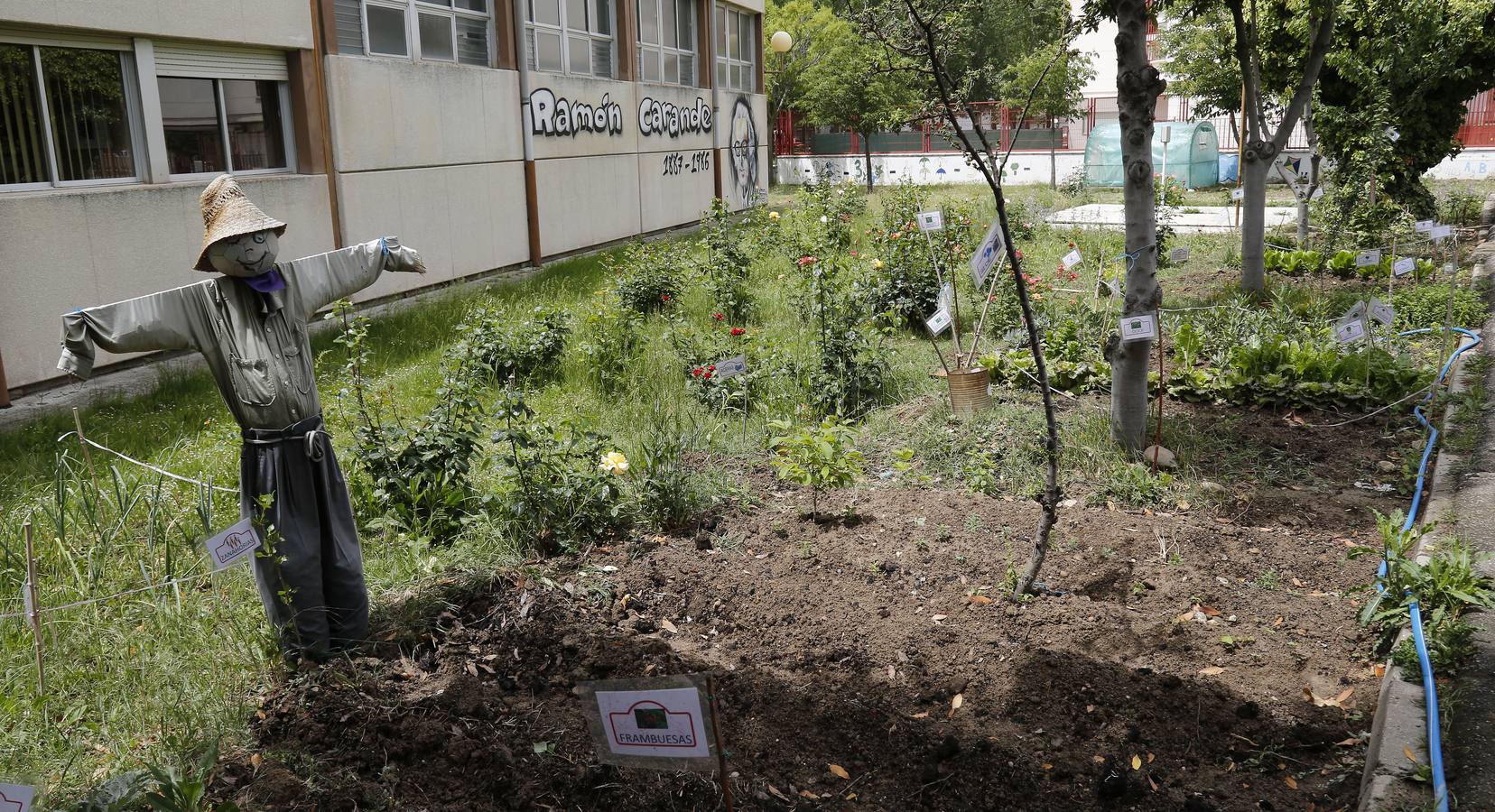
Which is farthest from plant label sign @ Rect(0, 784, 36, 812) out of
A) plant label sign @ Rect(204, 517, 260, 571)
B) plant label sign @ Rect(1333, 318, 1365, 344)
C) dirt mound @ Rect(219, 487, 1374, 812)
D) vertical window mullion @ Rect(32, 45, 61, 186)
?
vertical window mullion @ Rect(32, 45, 61, 186)

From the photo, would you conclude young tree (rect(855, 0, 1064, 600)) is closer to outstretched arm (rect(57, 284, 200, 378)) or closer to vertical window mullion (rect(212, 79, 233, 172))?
outstretched arm (rect(57, 284, 200, 378))

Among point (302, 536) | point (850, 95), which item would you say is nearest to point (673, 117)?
point (850, 95)

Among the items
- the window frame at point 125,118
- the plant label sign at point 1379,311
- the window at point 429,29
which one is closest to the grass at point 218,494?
the plant label sign at point 1379,311

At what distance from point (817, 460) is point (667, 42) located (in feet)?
51.8

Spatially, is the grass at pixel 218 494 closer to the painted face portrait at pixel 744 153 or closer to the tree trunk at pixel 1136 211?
the tree trunk at pixel 1136 211

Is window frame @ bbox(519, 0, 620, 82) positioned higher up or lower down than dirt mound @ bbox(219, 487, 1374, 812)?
higher up

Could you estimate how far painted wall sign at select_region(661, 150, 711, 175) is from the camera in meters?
19.3

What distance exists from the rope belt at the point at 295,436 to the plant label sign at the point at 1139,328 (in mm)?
3824

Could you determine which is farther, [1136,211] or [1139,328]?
[1136,211]

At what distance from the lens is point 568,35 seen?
15469 millimetres

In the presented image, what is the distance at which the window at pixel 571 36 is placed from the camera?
47.9 ft

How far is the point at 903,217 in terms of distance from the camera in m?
10.4

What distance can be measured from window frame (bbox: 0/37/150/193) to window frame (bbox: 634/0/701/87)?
9971 millimetres

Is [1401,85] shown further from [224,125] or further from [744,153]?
[744,153]
